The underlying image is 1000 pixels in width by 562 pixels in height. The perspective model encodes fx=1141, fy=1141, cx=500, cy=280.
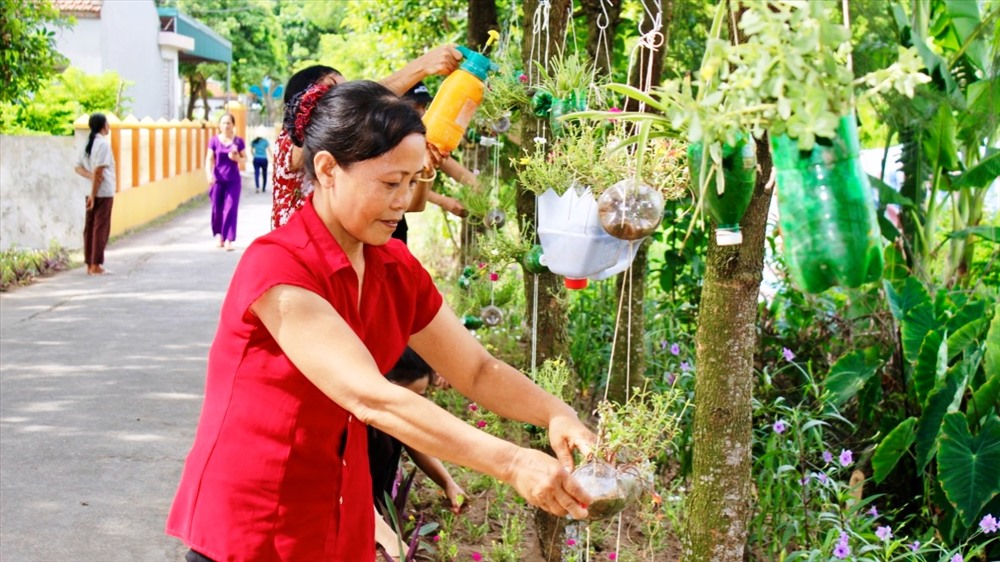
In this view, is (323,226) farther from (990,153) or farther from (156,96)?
(156,96)

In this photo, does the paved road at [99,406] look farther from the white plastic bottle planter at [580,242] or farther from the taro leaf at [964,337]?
the taro leaf at [964,337]

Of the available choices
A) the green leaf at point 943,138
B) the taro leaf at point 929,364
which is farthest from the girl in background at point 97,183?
the taro leaf at point 929,364

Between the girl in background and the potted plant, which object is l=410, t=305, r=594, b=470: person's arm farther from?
the girl in background

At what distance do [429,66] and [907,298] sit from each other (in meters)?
2.71

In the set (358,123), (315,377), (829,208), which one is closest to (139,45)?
(358,123)

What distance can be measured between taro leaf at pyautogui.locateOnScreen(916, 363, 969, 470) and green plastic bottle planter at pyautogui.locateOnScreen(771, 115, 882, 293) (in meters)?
3.24

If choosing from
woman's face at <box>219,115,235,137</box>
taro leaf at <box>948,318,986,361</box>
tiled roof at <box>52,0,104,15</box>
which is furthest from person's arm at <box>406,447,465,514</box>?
tiled roof at <box>52,0,104,15</box>

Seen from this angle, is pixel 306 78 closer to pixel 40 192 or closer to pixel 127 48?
pixel 40 192

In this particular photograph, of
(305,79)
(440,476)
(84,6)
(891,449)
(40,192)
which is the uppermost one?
A: (84,6)

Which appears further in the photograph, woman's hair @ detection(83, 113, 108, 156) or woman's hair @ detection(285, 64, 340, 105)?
woman's hair @ detection(83, 113, 108, 156)

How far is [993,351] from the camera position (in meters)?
4.58

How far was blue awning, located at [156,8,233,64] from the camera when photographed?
96.5ft

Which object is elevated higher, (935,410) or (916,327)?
(916,327)

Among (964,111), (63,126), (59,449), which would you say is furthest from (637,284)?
(63,126)
